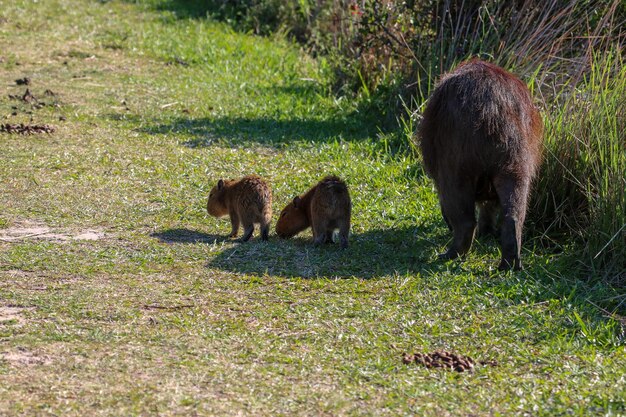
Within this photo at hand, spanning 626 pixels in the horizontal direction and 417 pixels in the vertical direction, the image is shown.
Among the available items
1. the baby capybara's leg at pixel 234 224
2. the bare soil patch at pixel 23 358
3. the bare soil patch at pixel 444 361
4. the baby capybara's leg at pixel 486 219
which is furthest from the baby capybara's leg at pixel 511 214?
the bare soil patch at pixel 23 358

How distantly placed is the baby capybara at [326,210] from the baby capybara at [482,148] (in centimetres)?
68

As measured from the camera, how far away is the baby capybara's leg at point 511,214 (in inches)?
241

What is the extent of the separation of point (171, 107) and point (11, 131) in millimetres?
1969

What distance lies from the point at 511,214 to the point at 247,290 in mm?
1713

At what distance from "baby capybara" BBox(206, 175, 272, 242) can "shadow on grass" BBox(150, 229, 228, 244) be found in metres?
0.18

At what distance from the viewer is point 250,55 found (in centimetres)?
1331

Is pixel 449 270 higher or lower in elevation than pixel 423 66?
lower

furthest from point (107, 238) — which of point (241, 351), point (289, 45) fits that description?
point (289, 45)

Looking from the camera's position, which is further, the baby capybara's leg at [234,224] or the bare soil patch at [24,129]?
the bare soil patch at [24,129]

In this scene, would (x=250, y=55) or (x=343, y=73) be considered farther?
(x=250, y=55)

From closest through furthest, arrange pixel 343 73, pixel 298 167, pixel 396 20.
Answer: pixel 298 167
pixel 396 20
pixel 343 73

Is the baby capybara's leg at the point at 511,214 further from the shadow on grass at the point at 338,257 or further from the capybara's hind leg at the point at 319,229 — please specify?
the capybara's hind leg at the point at 319,229

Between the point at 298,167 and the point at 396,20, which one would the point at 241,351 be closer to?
the point at 298,167

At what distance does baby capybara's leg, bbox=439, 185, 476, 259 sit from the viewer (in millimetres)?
6336
